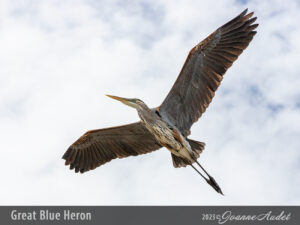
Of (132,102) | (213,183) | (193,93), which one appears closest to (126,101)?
(132,102)

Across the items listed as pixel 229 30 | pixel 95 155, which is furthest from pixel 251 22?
pixel 95 155

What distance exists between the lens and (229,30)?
45.6ft

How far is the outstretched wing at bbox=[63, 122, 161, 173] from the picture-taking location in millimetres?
15219

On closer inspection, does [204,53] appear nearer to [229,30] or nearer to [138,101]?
[229,30]

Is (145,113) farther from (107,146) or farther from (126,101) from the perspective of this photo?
(107,146)

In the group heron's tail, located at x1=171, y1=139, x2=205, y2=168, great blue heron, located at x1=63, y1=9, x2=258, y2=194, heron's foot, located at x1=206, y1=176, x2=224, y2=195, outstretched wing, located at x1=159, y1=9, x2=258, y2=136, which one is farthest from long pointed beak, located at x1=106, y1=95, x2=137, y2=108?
heron's foot, located at x1=206, y1=176, x2=224, y2=195

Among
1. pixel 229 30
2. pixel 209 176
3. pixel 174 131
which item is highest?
pixel 229 30

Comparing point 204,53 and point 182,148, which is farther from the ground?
point 204,53

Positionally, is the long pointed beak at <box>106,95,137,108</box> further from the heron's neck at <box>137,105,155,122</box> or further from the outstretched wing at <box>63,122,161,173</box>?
the outstretched wing at <box>63,122,161,173</box>

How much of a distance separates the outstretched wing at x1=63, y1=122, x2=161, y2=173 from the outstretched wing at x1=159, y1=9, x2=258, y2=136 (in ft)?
4.24

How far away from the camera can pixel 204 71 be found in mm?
13891

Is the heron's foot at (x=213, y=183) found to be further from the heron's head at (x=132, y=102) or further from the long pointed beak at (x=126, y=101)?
the long pointed beak at (x=126, y=101)

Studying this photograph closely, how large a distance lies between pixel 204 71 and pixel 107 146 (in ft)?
11.9

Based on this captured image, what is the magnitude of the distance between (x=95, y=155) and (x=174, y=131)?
2.87 m
